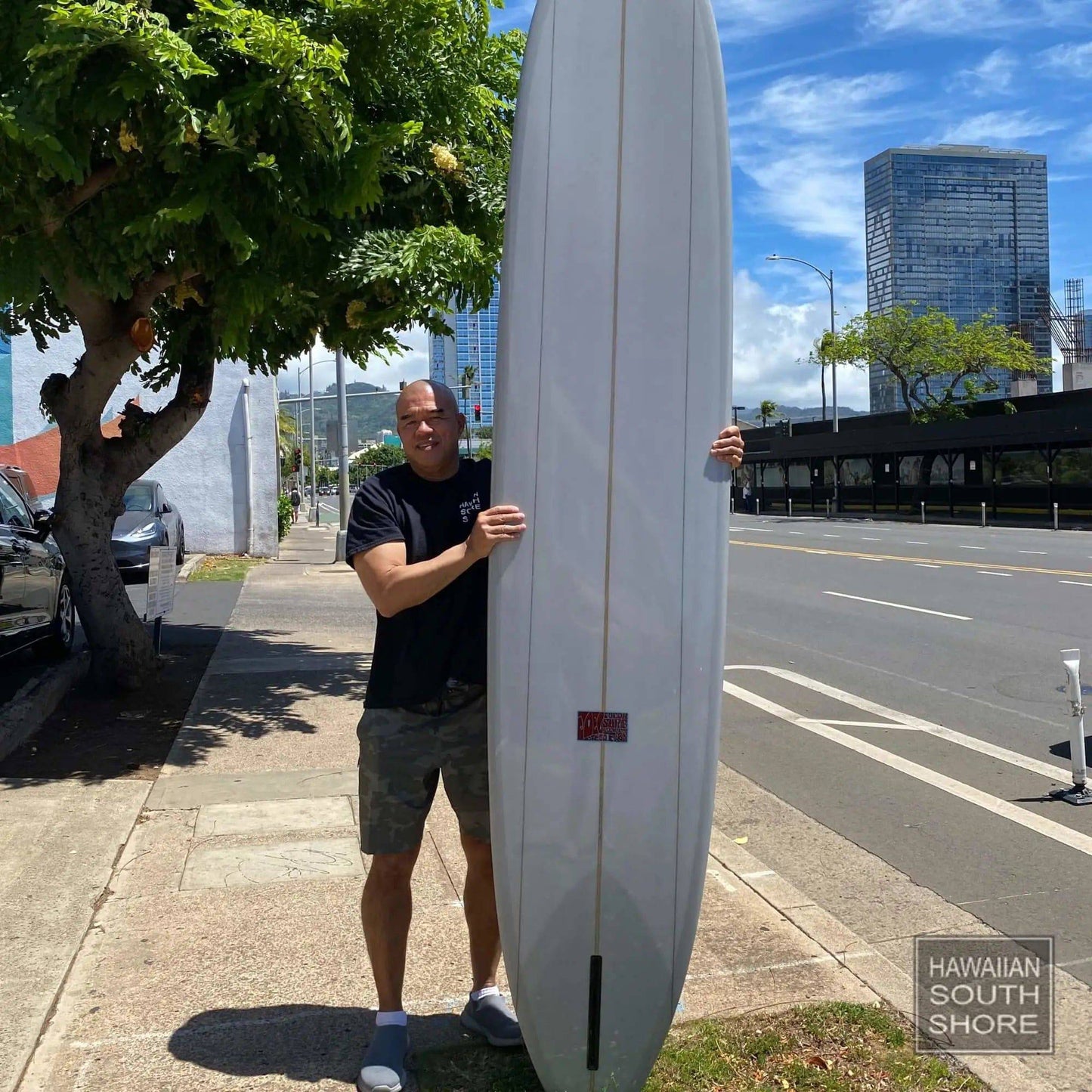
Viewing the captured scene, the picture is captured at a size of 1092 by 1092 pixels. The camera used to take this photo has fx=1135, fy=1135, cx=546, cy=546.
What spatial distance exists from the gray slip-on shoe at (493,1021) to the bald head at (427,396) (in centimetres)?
175

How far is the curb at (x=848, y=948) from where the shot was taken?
3.20m

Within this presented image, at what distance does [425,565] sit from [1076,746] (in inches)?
172

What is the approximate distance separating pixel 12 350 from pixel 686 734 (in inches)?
877

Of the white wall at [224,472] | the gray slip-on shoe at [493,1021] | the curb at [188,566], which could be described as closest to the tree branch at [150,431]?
the gray slip-on shoe at [493,1021]

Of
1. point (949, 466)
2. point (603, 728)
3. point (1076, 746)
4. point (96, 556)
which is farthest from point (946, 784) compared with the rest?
point (949, 466)

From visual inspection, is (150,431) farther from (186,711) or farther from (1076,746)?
(1076,746)

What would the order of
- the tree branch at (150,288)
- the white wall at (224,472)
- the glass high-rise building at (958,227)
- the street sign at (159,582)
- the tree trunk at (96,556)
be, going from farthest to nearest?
the glass high-rise building at (958,227) < the white wall at (224,472) < the street sign at (159,582) < the tree trunk at (96,556) < the tree branch at (150,288)

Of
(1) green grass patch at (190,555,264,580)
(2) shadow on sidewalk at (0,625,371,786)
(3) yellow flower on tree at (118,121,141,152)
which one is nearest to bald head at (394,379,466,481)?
(3) yellow flower on tree at (118,121,141,152)

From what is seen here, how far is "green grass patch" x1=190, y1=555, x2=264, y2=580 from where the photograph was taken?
18.8 m

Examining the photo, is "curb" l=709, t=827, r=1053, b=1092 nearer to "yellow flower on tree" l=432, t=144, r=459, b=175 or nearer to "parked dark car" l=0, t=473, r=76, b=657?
"yellow flower on tree" l=432, t=144, r=459, b=175

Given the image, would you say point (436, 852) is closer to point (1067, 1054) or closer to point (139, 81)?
point (1067, 1054)

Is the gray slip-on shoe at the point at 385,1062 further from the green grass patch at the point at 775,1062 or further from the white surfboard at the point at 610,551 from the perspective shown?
the white surfboard at the point at 610,551

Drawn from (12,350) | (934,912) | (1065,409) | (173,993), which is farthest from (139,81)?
(1065,409)

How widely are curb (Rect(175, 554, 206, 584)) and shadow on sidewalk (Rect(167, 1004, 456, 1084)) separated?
13.9 metres
